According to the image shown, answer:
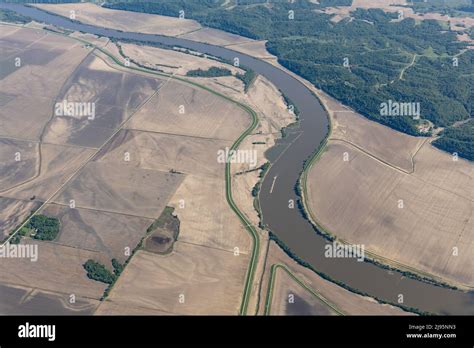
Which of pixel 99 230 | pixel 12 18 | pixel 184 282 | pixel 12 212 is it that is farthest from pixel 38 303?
pixel 12 18

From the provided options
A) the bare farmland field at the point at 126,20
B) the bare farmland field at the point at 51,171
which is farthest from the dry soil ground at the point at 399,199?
the bare farmland field at the point at 126,20

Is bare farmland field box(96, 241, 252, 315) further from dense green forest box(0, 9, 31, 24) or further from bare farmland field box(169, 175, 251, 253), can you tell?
dense green forest box(0, 9, 31, 24)

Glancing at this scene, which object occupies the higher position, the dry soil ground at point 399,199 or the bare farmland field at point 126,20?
the bare farmland field at point 126,20

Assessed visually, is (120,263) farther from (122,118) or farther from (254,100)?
(254,100)

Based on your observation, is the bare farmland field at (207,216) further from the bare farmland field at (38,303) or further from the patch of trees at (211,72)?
the patch of trees at (211,72)

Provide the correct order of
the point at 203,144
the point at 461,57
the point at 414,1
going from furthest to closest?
the point at 414,1 < the point at 461,57 < the point at 203,144

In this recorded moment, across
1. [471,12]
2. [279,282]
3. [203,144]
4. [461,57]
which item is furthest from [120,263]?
[471,12]
